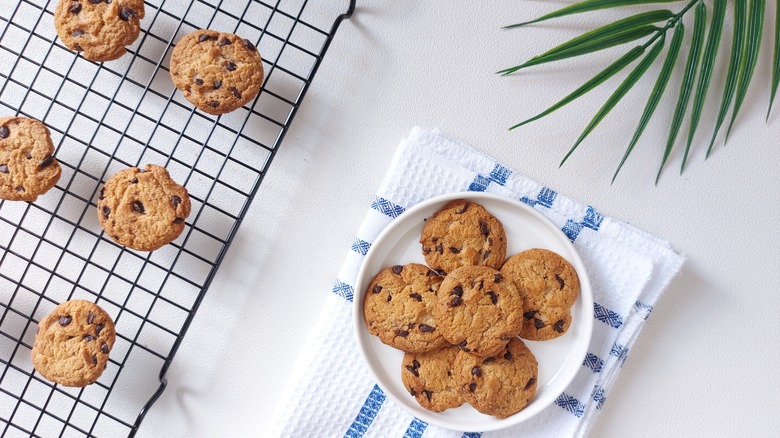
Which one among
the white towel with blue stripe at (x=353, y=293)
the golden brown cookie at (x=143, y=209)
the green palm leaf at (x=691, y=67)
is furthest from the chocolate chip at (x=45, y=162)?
the green palm leaf at (x=691, y=67)

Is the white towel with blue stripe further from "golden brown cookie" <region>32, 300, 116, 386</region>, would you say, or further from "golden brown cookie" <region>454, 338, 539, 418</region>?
"golden brown cookie" <region>32, 300, 116, 386</region>

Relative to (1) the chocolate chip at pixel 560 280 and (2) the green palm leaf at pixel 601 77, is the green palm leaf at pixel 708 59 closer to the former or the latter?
(2) the green palm leaf at pixel 601 77

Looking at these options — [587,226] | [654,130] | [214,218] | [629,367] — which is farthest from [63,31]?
[629,367]

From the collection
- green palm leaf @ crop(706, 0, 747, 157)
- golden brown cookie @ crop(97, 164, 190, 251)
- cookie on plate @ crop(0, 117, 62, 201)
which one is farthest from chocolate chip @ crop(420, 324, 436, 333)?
cookie on plate @ crop(0, 117, 62, 201)

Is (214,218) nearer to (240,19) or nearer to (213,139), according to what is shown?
(213,139)

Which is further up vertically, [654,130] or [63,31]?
[654,130]
